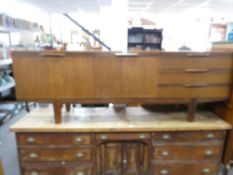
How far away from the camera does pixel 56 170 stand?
Result: 188 centimetres

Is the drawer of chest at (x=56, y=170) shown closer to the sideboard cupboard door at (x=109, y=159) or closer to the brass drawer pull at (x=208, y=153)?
the sideboard cupboard door at (x=109, y=159)

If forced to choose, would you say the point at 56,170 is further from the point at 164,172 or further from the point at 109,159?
the point at 164,172

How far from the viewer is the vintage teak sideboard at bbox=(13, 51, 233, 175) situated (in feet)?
5.57

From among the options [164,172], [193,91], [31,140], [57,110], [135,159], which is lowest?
[164,172]

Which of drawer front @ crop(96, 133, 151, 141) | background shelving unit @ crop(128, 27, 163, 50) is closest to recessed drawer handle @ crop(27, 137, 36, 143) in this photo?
drawer front @ crop(96, 133, 151, 141)

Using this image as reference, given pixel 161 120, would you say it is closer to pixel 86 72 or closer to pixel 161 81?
pixel 161 81

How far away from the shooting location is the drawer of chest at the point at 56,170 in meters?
1.86

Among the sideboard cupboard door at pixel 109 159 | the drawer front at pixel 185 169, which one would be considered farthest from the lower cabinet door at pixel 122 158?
the drawer front at pixel 185 169

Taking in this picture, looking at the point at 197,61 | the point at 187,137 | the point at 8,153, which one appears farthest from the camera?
the point at 8,153

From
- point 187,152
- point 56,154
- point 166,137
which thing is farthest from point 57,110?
point 187,152

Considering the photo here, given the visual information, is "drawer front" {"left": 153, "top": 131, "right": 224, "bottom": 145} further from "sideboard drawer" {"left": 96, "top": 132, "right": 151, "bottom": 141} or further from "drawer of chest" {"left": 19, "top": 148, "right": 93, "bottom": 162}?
"drawer of chest" {"left": 19, "top": 148, "right": 93, "bottom": 162}

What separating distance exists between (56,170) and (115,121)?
74cm

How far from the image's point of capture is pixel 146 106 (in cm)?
232

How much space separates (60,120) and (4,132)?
2097 millimetres
